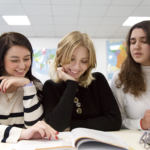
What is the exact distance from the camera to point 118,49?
441 cm

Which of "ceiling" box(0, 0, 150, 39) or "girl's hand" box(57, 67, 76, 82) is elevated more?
"ceiling" box(0, 0, 150, 39)

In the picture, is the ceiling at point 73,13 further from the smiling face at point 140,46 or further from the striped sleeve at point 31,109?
the striped sleeve at point 31,109

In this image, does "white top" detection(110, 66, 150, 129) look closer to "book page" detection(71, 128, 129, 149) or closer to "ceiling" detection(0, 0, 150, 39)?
"book page" detection(71, 128, 129, 149)

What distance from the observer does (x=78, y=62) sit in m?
0.98

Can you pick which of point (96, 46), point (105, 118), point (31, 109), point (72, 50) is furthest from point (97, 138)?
point (96, 46)

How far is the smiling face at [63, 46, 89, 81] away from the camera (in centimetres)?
97

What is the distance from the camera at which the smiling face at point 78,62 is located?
0.97 m

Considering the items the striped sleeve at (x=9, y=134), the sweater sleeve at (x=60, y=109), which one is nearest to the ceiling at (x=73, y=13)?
the sweater sleeve at (x=60, y=109)

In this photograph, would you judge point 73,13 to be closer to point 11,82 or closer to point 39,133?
point 11,82

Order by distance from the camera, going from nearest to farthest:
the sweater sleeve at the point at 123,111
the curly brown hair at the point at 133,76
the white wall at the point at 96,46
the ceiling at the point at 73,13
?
the sweater sleeve at the point at 123,111
the curly brown hair at the point at 133,76
the ceiling at the point at 73,13
the white wall at the point at 96,46

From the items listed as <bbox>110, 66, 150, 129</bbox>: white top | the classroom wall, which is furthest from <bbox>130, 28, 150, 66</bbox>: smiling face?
the classroom wall

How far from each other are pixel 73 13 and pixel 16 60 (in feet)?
8.71

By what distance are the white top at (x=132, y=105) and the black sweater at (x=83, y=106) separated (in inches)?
5.5

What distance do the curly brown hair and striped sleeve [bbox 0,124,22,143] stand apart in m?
0.79
